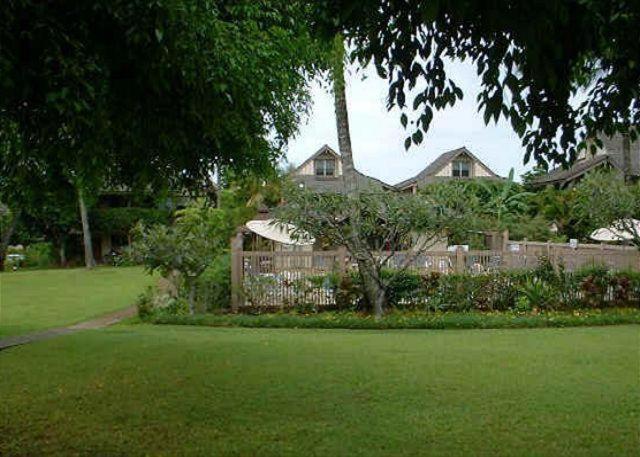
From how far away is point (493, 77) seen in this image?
4.70 m

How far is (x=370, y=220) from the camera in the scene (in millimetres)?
16422

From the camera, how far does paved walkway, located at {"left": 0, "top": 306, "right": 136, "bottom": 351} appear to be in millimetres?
12781

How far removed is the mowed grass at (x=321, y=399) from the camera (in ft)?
17.8

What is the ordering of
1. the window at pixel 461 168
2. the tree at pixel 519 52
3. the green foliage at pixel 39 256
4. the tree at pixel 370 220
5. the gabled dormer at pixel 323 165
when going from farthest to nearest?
the green foliage at pixel 39 256, the window at pixel 461 168, the gabled dormer at pixel 323 165, the tree at pixel 370 220, the tree at pixel 519 52

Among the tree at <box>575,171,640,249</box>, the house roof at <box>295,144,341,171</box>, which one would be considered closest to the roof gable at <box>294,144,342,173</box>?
the house roof at <box>295,144,341,171</box>

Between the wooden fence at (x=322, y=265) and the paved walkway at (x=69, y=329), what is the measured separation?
3.58 meters

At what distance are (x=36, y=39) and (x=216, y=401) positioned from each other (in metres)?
3.81

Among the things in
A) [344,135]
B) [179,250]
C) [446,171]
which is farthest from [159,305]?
[446,171]

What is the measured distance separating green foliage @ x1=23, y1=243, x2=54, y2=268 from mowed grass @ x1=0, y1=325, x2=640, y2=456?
38926 millimetres

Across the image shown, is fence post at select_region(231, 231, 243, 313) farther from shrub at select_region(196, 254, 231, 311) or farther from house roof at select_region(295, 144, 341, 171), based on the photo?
house roof at select_region(295, 144, 341, 171)

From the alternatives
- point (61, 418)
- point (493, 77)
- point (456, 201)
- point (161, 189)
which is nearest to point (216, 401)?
point (61, 418)

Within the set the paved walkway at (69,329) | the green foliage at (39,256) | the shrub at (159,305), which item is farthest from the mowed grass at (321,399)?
the green foliage at (39,256)

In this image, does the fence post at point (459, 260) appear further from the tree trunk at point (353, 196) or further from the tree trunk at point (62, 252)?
the tree trunk at point (62, 252)

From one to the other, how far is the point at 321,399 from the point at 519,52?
12.8ft
